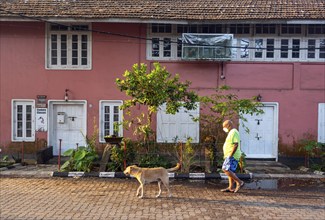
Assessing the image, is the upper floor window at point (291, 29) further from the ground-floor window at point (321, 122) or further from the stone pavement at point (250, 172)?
the stone pavement at point (250, 172)

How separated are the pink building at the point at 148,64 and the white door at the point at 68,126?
37mm

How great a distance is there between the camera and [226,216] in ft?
21.7

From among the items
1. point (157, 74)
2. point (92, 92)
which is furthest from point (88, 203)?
point (92, 92)

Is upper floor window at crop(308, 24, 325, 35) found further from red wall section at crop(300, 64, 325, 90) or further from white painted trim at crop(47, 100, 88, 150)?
white painted trim at crop(47, 100, 88, 150)

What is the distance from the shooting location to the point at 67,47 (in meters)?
13.6

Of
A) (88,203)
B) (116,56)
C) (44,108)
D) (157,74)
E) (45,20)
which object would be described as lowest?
(88,203)

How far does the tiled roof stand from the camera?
12.7 metres

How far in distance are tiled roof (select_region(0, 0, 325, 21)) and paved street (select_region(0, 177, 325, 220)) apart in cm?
581

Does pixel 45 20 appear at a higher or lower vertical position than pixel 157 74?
higher

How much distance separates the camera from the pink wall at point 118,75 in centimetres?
1334

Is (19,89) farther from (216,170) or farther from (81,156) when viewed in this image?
(216,170)

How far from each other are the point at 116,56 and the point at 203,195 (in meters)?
7.01

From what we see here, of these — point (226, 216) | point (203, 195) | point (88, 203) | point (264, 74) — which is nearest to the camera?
point (226, 216)

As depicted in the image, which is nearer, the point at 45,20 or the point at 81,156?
the point at 81,156
